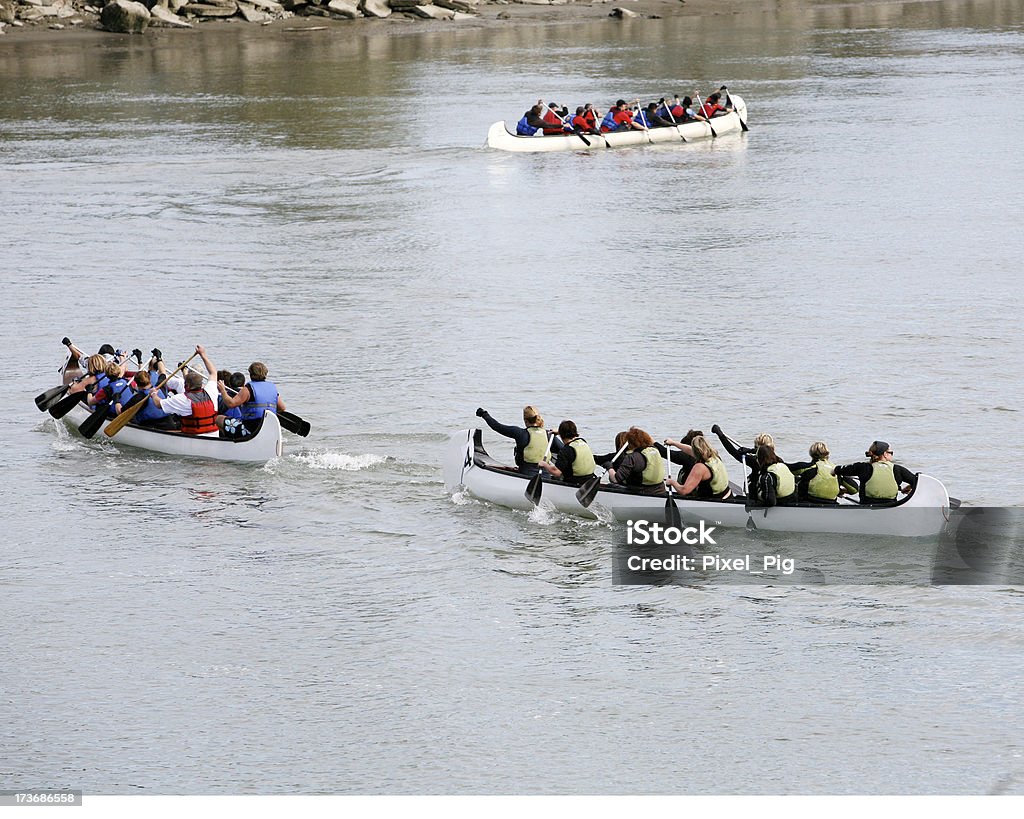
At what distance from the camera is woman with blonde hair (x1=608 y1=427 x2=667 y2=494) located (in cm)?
1862

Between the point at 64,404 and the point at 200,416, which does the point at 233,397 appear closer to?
the point at 200,416

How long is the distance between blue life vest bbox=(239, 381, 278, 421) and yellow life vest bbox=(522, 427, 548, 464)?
166 inches

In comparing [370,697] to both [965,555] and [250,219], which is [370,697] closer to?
A: [965,555]

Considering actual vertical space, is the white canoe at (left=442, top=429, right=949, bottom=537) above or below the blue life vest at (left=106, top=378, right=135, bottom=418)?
below

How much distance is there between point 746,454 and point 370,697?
6191 mm

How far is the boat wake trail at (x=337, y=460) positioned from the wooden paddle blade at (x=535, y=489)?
3157mm

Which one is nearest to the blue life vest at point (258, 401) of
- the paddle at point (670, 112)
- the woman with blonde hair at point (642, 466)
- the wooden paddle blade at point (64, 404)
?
the wooden paddle blade at point (64, 404)

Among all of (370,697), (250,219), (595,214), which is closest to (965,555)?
(370,697)

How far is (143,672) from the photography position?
16.0m

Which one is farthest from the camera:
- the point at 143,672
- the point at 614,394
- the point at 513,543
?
the point at 614,394

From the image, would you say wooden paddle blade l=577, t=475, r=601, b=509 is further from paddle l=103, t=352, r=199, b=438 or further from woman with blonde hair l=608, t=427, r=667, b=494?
paddle l=103, t=352, r=199, b=438

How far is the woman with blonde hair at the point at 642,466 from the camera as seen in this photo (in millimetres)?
18625

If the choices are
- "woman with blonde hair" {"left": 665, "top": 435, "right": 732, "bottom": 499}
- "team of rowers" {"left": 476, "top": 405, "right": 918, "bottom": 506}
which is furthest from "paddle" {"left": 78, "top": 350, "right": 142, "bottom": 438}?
"woman with blonde hair" {"left": 665, "top": 435, "right": 732, "bottom": 499}

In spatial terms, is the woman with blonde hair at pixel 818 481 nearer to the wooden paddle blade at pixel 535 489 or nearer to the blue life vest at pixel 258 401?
the wooden paddle blade at pixel 535 489
